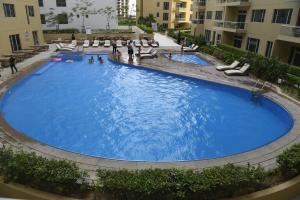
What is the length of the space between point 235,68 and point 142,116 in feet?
37.4

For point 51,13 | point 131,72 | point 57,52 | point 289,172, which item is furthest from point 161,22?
point 289,172

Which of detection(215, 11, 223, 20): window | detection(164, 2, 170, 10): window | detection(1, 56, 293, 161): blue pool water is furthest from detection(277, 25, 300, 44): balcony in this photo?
detection(164, 2, 170, 10): window

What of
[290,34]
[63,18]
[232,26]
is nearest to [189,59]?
[232,26]

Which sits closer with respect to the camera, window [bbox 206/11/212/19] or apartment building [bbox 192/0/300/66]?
apartment building [bbox 192/0/300/66]

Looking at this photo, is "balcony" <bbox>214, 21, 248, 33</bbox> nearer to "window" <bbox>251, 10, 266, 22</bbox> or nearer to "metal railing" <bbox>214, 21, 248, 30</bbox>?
"metal railing" <bbox>214, 21, 248, 30</bbox>

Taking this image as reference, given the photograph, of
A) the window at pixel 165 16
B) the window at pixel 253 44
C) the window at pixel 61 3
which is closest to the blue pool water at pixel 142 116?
the window at pixel 253 44

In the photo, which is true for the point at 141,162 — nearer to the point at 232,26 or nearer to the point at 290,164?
the point at 290,164

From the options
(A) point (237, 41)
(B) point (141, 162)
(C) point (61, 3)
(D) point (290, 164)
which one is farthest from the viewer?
(C) point (61, 3)

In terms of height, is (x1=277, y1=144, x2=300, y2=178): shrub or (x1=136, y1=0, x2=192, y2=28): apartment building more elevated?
(x1=136, y1=0, x2=192, y2=28): apartment building

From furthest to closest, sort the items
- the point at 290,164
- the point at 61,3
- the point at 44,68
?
1. the point at 61,3
2. the point at 44,68
3. the point at 290,164

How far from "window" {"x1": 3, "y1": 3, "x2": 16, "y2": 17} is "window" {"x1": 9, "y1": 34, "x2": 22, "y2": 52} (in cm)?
213

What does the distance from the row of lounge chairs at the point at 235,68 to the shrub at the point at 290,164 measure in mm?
13250

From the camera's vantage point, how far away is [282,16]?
2164cm

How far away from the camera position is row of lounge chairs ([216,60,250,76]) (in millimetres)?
19433
